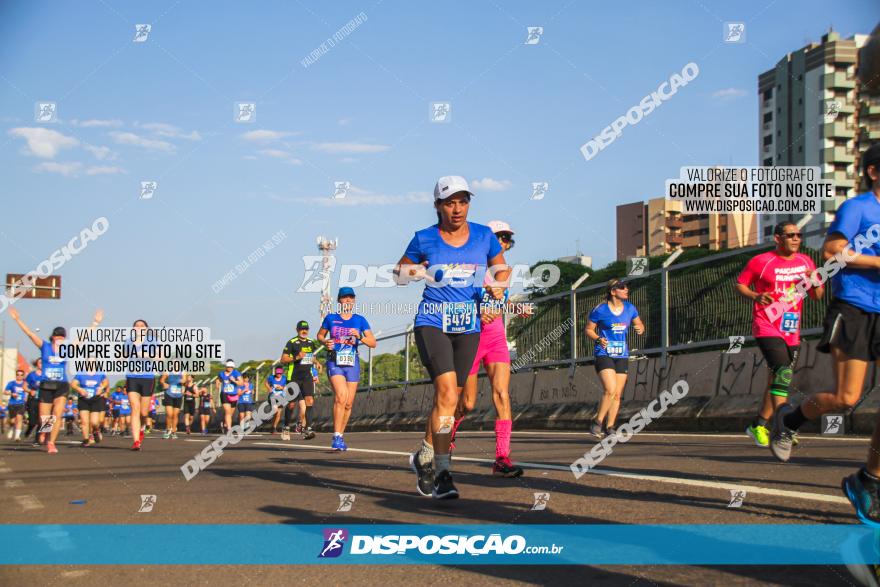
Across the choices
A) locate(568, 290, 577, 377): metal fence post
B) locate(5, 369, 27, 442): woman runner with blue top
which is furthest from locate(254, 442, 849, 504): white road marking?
locate(5, 369, 27, 442): woman runner with blue top

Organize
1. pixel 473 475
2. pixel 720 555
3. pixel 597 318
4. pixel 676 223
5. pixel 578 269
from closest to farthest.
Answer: pixel 720 555 → pixel 473 475 → pixel 597 318 → pixel 578 269 → pixel 676 223

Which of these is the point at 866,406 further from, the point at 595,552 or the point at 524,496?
the point at 595,552

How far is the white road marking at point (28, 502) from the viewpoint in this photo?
7.80 meters

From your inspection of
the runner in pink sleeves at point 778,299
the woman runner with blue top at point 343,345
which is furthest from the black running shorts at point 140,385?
the runner in pink sleeves at point 778,299

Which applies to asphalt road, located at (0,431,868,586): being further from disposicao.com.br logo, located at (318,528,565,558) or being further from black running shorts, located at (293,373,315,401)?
black running shorts, located at (293,373,315,401)

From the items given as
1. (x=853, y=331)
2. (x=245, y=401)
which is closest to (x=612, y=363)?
(x=853, y=331)

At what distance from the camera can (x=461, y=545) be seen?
16.9 ft

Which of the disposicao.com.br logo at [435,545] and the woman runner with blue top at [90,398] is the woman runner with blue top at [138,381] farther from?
the disposicao.com.br logo at [435,545]

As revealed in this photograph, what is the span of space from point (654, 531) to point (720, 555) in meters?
0.66

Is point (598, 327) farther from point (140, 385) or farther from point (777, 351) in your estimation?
point (140, 385)

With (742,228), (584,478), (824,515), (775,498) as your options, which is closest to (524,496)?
(584,478)

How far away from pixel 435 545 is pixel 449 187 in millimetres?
2869

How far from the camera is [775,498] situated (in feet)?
20.3

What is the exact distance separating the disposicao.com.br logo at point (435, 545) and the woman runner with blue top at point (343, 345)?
8.46 meters
